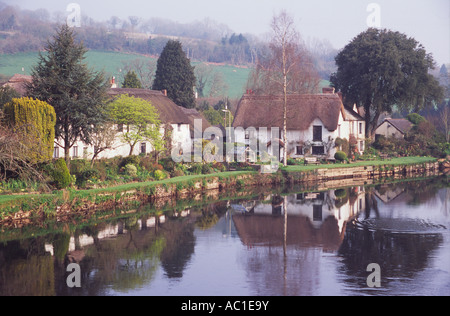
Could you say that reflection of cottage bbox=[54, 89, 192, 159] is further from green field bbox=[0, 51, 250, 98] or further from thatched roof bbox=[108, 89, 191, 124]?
green field bbox=[0, 51, 250, 98]

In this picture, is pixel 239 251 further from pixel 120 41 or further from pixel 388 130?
pixel 120 41

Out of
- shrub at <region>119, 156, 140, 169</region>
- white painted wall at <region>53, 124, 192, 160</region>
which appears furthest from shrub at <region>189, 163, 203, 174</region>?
white painted wall at <region>53, 124, 192, 160</region>

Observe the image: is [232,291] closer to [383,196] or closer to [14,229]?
[14,229]

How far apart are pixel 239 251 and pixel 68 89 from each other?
51.7 feet

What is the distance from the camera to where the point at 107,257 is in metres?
19.1

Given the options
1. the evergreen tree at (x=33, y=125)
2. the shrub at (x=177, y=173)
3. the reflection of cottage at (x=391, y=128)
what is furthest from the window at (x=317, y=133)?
the evergreen tree at (x=33, y=125)

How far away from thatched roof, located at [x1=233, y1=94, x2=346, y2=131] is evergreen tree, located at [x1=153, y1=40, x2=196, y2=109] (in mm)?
12270

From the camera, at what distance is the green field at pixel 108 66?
89.7m

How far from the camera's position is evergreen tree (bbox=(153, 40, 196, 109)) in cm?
6347

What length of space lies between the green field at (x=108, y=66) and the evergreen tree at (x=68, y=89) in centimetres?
5433

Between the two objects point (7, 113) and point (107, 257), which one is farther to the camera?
point (7, 113)

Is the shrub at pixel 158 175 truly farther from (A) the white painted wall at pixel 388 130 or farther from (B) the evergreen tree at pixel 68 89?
(A) the white painted wall at pixel 388 130

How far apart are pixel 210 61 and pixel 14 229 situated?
115054 millimetres

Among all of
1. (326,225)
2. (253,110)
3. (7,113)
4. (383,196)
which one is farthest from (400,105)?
(7,113)
